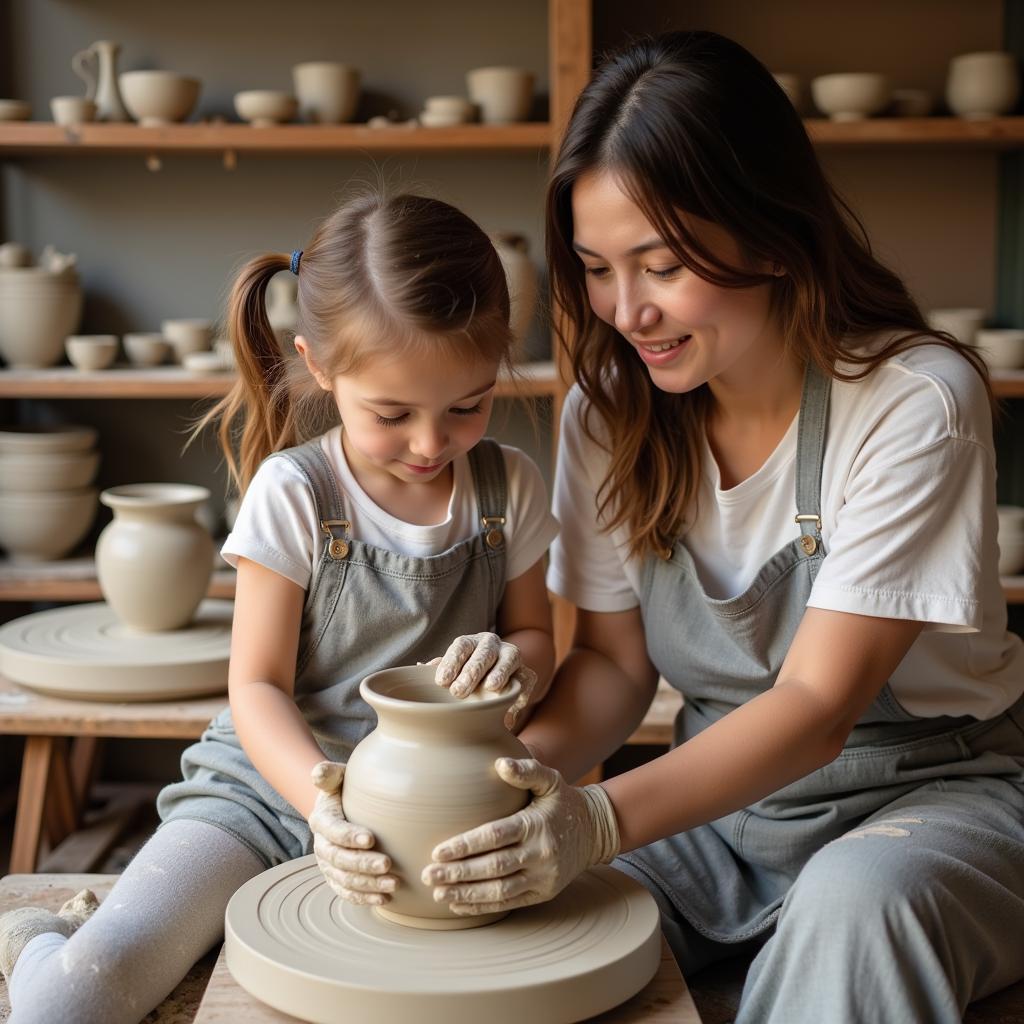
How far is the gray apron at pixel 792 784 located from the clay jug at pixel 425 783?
0.45m

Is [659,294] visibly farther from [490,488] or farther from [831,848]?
[831,848]

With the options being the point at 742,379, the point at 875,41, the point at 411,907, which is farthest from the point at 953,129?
the point at 411,907

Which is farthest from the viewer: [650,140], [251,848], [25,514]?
[25,514]

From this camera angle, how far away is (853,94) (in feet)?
10.6

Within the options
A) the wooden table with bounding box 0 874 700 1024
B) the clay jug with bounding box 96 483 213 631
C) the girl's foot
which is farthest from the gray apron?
the clay jug with bounding box 96 483 213 631

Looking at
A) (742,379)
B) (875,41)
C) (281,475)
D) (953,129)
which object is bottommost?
(281,475)

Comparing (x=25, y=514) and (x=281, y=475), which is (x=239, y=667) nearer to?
(x=281, y=475)

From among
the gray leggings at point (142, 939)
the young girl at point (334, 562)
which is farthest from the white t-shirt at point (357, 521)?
the gray leggings at point (142, 939)

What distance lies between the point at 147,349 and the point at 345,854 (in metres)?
2.47

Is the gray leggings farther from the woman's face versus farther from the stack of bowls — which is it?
the stack of bowls

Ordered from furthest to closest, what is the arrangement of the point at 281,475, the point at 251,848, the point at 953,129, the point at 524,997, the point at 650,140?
the point at 953,129
the point at 281,475
the point at 251,848
the point at 650,140
the point at 524,997

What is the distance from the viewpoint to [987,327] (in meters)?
3.66

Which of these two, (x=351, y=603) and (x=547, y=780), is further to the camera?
(x=351, y=603)

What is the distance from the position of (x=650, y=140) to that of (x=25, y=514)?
2.44 m
